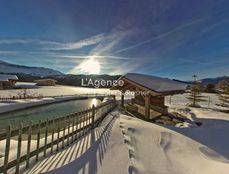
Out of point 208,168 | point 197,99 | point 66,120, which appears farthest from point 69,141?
point 197,99

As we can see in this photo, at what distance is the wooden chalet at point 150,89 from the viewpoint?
12.0 m

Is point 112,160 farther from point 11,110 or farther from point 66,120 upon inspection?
point 11,110

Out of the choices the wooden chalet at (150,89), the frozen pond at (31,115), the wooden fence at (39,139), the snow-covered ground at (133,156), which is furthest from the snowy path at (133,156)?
the frozen pond at (31,115)

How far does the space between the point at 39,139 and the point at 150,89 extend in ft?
26.0

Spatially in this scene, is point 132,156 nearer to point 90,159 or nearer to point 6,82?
point 90,159

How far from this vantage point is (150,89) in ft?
37.9

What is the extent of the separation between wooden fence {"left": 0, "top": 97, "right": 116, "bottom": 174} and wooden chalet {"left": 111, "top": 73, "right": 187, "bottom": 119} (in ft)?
Result: 14.1

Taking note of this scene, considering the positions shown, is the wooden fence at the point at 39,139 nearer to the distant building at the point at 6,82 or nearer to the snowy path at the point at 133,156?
the snowy path at the point at 133,156

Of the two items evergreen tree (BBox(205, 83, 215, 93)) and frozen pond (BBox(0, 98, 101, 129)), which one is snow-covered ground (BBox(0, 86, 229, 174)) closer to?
frozen pond (BBox(0, 98, 101, 129))

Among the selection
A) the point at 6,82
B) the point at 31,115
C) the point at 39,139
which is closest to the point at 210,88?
the point at 31,115

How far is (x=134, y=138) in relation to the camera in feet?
20.5

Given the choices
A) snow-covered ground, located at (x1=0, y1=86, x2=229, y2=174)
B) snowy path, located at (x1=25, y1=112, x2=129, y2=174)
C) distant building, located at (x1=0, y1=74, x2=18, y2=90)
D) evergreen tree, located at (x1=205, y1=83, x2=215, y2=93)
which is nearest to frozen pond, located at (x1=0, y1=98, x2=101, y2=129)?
snowy path, located at (x1=25, y1=112, x2=129, y2=174)

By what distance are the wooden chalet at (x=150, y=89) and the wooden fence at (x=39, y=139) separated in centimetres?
430

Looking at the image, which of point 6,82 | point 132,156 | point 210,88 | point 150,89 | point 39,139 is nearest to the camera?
point 39,139
